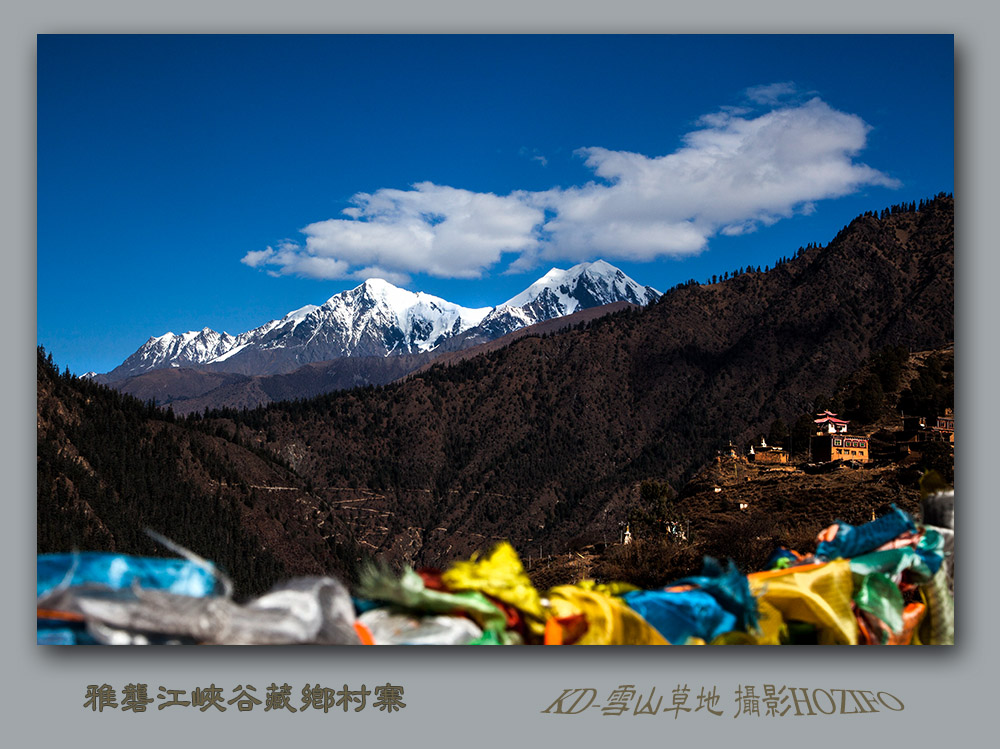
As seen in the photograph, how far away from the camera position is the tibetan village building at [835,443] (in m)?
25.9

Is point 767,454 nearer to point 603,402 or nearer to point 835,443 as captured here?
point 835,443

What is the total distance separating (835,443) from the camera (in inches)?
1078

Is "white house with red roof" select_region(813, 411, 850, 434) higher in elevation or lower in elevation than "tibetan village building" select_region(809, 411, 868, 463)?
higher

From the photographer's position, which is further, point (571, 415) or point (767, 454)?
point (571, 415)

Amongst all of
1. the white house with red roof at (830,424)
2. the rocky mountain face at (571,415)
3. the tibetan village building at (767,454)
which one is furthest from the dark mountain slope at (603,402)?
the white house with red roof at (830,424)

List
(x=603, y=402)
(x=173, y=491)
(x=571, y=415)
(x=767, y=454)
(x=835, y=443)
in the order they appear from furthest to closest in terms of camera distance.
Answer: (x=603, y=402)
(x=571, y=415)
(x=173, y=491)
(x=767, y=454)
(x=835, y=443)

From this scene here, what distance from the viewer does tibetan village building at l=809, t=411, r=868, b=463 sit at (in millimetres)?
25922

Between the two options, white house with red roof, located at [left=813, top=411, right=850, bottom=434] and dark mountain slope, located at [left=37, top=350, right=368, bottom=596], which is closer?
white house with red roof, located at [left=813, top=411, right=850, bottom=434]

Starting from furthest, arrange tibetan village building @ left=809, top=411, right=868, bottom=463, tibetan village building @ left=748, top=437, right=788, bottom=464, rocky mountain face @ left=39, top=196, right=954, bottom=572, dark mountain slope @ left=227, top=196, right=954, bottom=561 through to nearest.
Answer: dark mountain slope @ left=227, top=196, right=954, bottom=561 < rocky mountain face @ left=39, top=196, right=954, bottom=572 < tibetan village building @ left=748, top=437, right=788, bottom=464 < tibetan village building @ left=809, top=411, right=868, bottom=463

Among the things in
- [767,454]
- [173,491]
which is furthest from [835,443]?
[173,491]

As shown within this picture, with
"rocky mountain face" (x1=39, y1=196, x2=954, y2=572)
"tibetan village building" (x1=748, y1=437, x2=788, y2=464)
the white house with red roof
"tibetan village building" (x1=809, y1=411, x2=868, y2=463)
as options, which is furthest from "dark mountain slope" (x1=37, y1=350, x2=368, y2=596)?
the white house with red roof

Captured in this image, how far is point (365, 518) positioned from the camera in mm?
87312

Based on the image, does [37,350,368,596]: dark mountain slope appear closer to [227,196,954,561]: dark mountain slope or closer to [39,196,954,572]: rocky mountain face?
[39,196,954,572]: rocky mountain face

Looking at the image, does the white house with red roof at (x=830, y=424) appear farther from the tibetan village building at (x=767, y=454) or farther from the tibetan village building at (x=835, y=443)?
the tibetan village building at (x=767, y=454)
